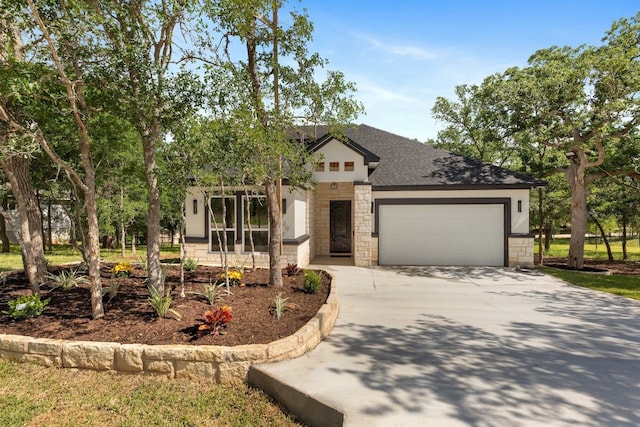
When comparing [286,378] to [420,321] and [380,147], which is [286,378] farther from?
[380,147]

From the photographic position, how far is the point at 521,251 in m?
12.6

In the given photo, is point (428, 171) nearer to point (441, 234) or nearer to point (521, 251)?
point (441, 234)

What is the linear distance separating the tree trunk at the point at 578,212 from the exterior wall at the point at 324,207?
9124 mm

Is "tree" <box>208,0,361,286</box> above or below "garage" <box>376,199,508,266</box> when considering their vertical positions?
above

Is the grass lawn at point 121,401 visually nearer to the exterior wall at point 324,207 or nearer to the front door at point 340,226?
the exterior wall at point 324,207

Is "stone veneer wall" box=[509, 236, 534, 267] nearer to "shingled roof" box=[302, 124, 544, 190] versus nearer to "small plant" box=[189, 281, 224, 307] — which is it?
"shingled roof" box=[302, 124, 544, 190]

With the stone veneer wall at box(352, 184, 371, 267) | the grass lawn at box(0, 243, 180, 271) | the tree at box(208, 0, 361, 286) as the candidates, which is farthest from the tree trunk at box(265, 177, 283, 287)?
the stone veneer wall at box(352, 184, 371, 267)

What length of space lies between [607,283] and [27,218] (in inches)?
611

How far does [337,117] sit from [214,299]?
4.95 meters

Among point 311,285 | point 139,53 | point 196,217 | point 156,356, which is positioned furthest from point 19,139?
point 196,217

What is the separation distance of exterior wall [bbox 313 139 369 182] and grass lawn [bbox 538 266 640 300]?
757 centimetres

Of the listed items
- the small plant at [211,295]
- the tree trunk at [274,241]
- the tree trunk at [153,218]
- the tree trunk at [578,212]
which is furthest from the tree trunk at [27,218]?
the tree trunk at [578,212]

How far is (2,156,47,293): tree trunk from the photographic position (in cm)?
664

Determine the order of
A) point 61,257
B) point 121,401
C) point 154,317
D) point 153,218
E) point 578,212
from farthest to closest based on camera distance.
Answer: point 61,257 < point 578,212 < point 153,218 < point 154,317 < point 121,401
